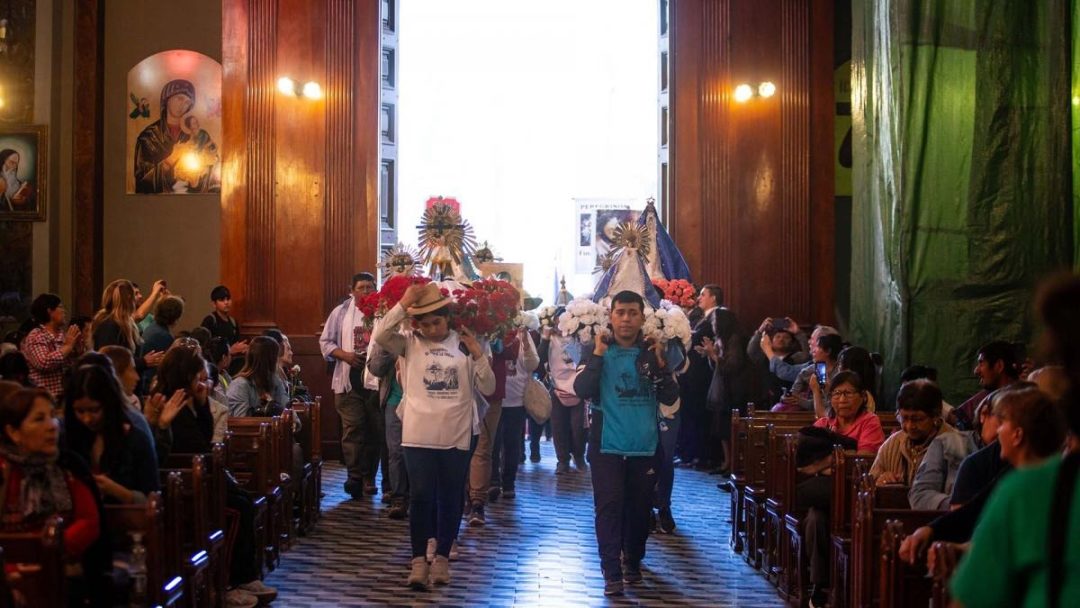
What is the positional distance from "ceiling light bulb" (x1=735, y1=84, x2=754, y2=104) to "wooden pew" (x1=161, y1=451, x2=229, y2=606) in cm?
950

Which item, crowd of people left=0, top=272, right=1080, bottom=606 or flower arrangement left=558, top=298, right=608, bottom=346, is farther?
flower arrangement left=558, top=298, right=608, bottom=346

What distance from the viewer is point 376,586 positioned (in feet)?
27.8

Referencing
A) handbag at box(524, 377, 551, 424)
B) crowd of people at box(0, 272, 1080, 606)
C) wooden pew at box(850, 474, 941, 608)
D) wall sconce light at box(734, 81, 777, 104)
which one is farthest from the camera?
wall sconce light at box(734, 81, 777, 104)

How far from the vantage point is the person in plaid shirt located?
33.7 feet

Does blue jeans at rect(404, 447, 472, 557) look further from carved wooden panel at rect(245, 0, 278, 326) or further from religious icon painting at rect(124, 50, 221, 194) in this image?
religious icon painting at rect(124, 50, 221, 194)

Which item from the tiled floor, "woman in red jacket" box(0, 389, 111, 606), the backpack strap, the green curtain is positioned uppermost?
the green curtain

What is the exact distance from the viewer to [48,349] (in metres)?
10.3

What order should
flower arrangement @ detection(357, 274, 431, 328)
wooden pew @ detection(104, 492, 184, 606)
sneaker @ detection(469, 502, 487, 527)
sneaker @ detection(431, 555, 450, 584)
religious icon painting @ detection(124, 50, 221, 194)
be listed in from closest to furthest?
wooden pew @ detection(104, 492, 184, 606), sneaker @ detection(431, 555, 450, 584), flower arrangement @ detection(357, 274, 431, 328), sneaker @ detection(469, 502, 487, 527), religious icon painting @ detection(124, 50, 221, 194)

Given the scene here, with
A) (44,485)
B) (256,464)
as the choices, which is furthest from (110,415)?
(256,464)

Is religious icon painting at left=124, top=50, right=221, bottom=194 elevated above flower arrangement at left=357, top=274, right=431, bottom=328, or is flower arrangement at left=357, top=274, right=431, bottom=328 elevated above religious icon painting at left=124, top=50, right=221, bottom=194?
religious icon painting at left=124, top=50, right=221, bottom=194

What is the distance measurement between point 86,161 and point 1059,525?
701 inches

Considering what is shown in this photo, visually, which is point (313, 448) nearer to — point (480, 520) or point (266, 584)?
point (480, 520)

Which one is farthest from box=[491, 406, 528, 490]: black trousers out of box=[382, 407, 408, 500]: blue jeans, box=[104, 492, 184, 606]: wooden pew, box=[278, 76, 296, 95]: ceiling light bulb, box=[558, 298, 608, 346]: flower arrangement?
box=[104, 492, 184, 606]: wooden pew

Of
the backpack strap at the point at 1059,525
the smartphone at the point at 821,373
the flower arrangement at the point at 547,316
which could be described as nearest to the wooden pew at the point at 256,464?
the flower arrangement at the point at 547,316
